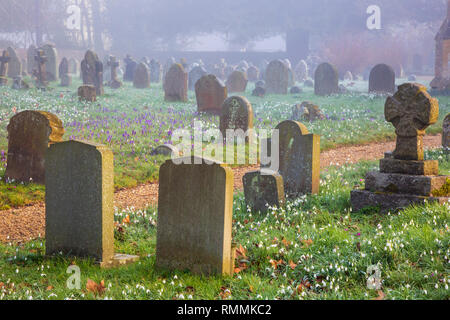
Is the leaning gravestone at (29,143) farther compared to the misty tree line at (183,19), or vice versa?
the misty tree line at (183,19)

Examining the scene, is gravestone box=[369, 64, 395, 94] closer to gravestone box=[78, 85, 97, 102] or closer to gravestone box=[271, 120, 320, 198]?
gravestone box=[78, 85, 97, 102]

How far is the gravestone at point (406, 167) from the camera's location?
6.80 meters

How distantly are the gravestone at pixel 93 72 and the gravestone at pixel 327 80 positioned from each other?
11.8 m

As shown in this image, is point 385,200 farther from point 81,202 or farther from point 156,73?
point 156,73

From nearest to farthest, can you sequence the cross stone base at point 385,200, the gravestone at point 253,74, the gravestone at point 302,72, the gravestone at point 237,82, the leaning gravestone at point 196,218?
the leaning gravestone at point 196,218 < the cross stone base at point 385,200 < the gravestone at point 237,82 < the gravestone at point 253,74 < the gravestone at point 302,72

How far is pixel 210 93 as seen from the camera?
18.0 metres

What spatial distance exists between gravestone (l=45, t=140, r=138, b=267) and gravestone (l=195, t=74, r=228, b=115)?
12296 mm

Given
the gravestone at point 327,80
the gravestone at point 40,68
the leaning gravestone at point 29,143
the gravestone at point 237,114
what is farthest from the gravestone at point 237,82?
the leaning gravestone at point 29,143

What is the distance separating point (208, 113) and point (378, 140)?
20.1 feet

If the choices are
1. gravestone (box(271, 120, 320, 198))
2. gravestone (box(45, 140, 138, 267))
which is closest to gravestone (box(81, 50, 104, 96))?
gravestone (box(271, 120, 320, 198))

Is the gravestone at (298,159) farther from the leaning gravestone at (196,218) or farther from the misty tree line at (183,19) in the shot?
the misty tree line at (183,19)

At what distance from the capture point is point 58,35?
6241 cm
